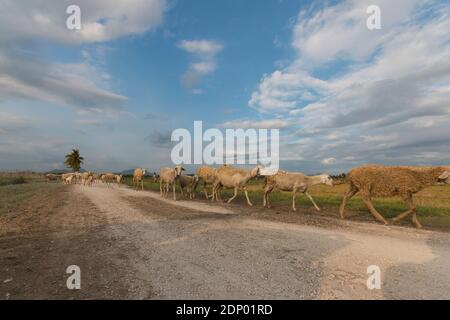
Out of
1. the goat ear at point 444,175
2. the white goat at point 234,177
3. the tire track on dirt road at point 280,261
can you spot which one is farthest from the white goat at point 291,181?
the tire track on dirt road at point 280,261

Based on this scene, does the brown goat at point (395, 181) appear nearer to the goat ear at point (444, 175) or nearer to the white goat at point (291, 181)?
the goat ear at point (444, 175)

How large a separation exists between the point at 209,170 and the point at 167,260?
80.7ft

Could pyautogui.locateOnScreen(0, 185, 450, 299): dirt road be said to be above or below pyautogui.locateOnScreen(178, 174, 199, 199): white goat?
below

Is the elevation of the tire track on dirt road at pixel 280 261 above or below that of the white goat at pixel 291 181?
below

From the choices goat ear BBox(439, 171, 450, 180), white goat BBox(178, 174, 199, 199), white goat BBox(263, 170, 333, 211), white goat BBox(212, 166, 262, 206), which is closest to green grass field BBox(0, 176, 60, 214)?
white goat BBox(178, 174, 199, 199)

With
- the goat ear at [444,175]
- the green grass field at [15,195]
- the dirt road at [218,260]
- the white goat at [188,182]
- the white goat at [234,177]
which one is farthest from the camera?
the white goat at [188,182]

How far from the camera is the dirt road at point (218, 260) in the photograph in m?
6.00

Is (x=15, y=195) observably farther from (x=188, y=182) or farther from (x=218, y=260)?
(x=218, y=260)

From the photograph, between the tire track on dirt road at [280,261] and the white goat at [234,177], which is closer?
the tire track on dirt road at [280,261]

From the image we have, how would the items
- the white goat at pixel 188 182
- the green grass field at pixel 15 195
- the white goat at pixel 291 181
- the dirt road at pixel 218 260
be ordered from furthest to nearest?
the white goat at pixel 188 182, the white goat at pixel 291 181, the green grass field at pixel 15 195, the dirt road at pixel 218 260

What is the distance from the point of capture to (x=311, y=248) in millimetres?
9227

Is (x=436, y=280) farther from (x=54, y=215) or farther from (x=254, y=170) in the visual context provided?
(x=254, y=170)

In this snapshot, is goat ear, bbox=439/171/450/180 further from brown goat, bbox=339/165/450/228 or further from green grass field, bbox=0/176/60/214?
green grass field, bbox=0/176/60/214

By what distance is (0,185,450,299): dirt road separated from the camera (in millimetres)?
6004
